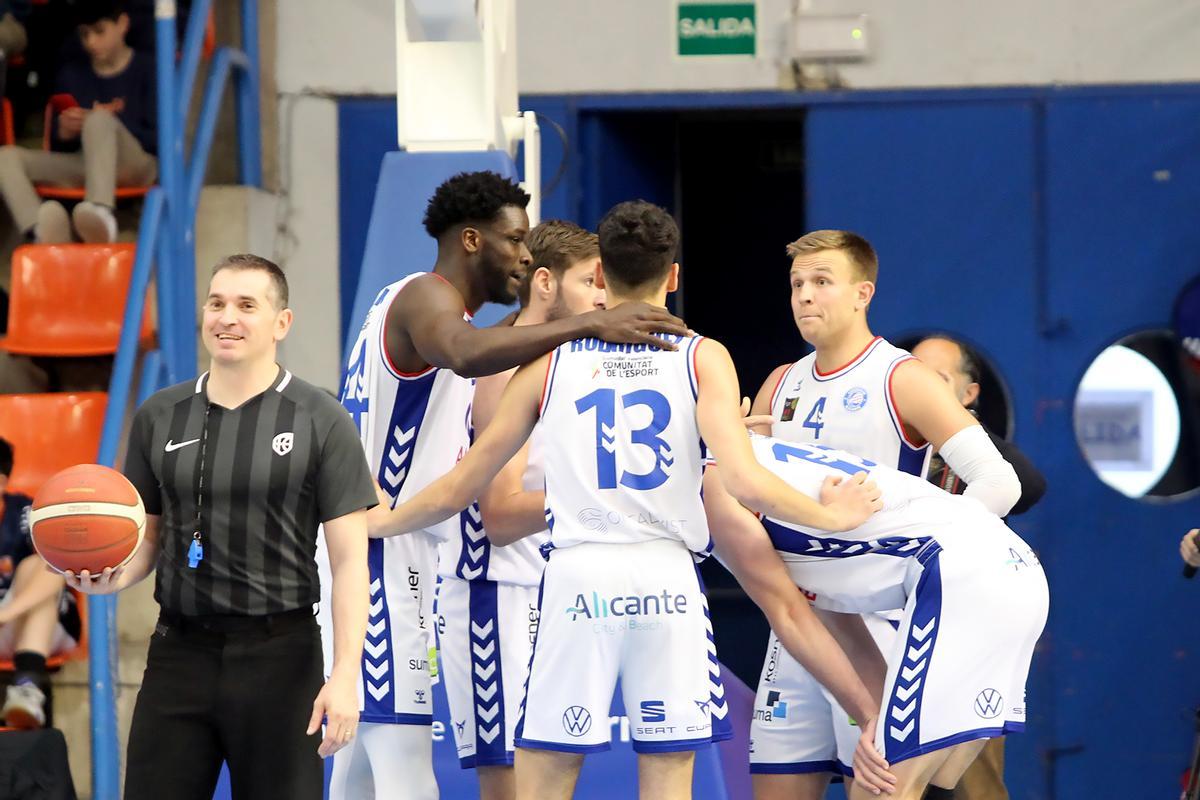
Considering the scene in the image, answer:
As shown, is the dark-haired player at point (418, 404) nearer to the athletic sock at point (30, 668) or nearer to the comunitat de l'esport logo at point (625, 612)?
the comunitat de l'esport logo at point (625, 612)

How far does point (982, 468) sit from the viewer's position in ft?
15.2

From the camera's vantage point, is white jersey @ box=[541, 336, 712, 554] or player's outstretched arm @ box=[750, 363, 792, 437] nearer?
white jersey @ box=[541, 336, 712, 554]

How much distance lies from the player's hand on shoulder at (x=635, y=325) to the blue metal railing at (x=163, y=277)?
10.5ft

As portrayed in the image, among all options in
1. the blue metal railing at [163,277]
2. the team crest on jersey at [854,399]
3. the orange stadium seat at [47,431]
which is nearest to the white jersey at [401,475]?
the team crest on jersey at [854,399]

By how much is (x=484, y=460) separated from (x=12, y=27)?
522cm

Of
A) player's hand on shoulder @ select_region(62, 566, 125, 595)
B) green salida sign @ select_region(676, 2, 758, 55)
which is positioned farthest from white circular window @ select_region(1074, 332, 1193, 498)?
Answer: player's hand on shoulder @ select_region(62, 566, 125, 595)

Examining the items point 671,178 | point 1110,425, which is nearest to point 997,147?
point 1110,425

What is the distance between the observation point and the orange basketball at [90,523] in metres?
3.77

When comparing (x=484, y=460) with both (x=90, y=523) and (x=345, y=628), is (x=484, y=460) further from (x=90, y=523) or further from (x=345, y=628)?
(x=90, y=523)

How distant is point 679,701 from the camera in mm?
4086

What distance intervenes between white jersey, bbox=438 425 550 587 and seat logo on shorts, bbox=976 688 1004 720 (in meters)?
1.30

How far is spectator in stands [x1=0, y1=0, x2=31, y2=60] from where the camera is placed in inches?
325

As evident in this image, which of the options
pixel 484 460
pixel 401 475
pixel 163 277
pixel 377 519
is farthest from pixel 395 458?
pixel 163 277

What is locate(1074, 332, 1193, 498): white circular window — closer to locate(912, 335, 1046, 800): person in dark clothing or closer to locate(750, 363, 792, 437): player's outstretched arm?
locate(912, 335, 1046, 800): person in dark clothing
